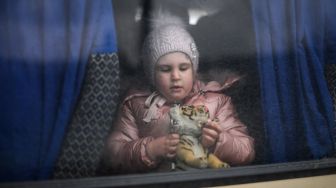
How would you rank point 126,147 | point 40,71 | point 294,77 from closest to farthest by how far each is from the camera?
1. point 40,71
2. point 126,147
3. point 294,77

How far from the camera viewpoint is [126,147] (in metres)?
→ 2.94

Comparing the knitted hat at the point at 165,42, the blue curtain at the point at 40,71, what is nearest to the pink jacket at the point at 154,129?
the knitted hat at the point at 165,42

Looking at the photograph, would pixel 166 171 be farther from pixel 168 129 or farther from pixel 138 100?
pixel 138 100

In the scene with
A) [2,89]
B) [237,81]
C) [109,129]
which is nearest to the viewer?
[2,89]

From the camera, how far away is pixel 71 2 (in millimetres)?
2902

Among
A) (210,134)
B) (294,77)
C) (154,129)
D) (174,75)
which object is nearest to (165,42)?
(174,75)

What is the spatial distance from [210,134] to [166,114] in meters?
0.36

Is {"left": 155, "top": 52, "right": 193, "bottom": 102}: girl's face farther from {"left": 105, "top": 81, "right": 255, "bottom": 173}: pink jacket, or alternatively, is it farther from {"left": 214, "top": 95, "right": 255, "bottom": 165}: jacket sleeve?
{"left": 214, "top": 95, "right": 255, "bottom": 165}: jacket sleeve

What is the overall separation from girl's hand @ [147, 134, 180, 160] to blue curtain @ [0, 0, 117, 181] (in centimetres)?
64

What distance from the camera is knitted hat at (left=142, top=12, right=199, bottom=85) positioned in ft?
9.89

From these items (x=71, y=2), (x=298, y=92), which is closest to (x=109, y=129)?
(x=71, y=2)

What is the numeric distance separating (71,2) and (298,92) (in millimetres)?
1893

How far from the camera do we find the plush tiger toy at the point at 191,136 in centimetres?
301

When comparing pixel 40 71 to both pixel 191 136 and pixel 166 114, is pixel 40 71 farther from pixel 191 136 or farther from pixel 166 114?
pixel 191 136
